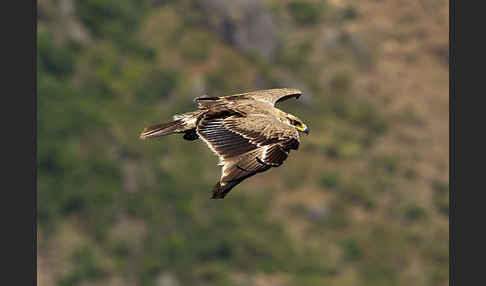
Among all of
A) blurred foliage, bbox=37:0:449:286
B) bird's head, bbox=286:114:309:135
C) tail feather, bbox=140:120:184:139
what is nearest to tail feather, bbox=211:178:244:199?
bird's head, bbox=286:114:309:135

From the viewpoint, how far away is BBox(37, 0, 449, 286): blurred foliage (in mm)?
42156

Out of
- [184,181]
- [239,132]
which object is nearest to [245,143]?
[239,132]

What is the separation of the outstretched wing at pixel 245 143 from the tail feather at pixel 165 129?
3.59ft

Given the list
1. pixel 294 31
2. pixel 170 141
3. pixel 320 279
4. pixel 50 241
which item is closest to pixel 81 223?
pixel 50 241

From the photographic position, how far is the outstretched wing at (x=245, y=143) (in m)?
15.2

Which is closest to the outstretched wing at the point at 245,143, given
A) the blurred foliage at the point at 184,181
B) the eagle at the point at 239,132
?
the eagle at the point at 239,132

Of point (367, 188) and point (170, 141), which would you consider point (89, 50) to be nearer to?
point (170, 141)

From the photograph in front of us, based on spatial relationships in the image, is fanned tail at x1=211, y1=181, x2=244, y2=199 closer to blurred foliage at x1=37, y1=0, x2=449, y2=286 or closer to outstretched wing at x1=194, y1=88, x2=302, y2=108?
outstretched wing at x1=194, y1=88, x2=302, y2=108

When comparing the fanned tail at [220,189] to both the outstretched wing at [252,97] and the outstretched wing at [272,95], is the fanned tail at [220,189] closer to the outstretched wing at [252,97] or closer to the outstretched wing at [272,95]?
the outstretched wing at [252,97]

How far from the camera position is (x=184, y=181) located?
43969 millimetres

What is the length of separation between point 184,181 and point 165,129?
25.5 metres

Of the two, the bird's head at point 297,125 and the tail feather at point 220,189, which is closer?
the tail feather at point 220,189

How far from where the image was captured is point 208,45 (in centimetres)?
4897

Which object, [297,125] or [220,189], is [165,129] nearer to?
[297,125]
